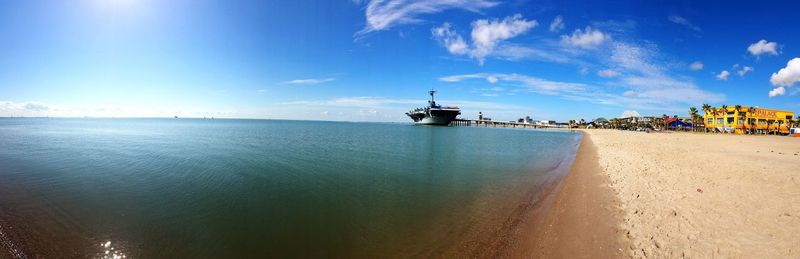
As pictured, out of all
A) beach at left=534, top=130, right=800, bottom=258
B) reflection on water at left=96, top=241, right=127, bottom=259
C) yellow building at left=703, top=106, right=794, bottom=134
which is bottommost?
reflection on water at left=96, top=241, right=127, bottom=259

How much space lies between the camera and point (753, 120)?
73.6 meters

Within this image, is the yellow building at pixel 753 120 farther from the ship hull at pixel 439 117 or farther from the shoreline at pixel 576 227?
the shoreline at pixel 576 227

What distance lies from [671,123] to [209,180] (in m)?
133

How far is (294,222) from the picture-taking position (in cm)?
993

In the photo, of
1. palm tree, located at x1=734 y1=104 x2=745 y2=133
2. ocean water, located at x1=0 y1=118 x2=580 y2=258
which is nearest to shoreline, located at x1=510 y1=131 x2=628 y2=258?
ocean water, located at x1=0 y1=118 x2=580 y2=258

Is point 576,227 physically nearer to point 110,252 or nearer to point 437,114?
point 110,252

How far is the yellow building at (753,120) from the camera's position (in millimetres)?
73000

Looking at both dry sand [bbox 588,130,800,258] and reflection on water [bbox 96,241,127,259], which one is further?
reflection on water [bbox 96,241,127,259]

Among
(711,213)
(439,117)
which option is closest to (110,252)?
(711,213)

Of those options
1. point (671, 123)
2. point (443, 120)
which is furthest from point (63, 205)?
point (671, 123)

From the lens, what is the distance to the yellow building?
73.0 m

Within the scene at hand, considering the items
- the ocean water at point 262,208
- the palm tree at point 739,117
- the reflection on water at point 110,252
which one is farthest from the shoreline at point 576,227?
the palm tree at point 739,117

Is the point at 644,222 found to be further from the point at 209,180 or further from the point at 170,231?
the point at 209,180

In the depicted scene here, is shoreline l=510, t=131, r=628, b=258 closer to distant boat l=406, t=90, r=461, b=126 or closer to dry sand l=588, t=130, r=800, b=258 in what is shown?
dry sand l=588, t=130, r=800, b=258
